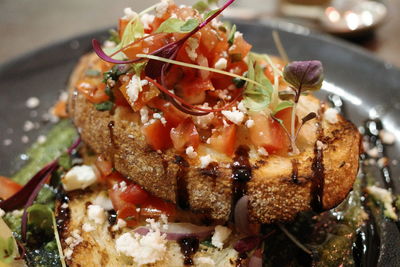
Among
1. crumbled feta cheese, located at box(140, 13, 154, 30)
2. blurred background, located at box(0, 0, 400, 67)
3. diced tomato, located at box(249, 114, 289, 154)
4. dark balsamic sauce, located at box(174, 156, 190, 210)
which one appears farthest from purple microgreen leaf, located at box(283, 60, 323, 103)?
blurred background, located at box(0, 0, 400, 67)

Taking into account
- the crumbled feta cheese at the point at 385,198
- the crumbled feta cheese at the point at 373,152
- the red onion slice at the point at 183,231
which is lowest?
the crumbled feta cheese at the point at 385,198

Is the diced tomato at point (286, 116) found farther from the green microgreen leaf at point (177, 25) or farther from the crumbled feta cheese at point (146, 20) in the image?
the crumbled feta cheese at point (146, 20)

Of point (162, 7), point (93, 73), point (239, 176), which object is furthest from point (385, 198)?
point (93, 73)

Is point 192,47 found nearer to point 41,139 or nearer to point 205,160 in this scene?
point 205,160

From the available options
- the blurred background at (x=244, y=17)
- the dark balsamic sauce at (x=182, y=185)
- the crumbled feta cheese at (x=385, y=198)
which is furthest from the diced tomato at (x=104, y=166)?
the blurred background at (x=244, y=17)

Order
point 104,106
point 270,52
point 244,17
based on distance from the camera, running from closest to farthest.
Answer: point 104,106, point 270,52, point 244,17
